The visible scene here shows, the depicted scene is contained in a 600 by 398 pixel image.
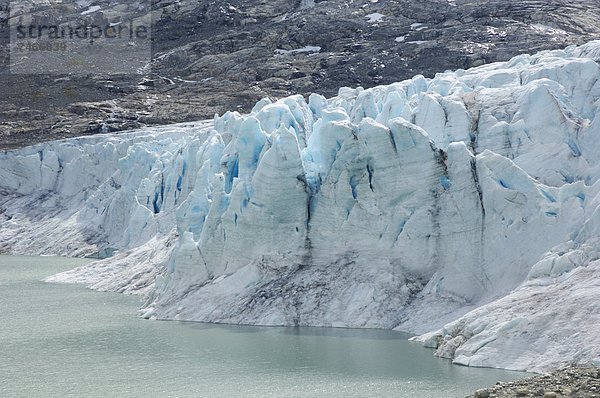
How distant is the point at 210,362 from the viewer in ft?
65.0

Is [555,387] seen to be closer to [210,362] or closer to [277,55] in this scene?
[210,362]

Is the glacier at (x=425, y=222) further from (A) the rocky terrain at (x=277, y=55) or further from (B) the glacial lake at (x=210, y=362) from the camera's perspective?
(A) the rocky terrain at (x=277, y=55)

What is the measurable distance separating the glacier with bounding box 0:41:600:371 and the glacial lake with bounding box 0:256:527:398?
0.77 meters

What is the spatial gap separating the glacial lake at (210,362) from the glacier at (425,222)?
773 millimetres

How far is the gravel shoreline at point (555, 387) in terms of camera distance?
13.8 m

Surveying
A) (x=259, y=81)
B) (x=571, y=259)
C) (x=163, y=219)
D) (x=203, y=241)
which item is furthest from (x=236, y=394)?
(x=259, y=81)

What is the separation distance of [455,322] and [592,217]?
11.4 ft

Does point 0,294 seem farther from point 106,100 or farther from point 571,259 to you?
point 106,100

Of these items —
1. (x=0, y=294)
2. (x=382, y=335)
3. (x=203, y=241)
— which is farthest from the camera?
(x=0, y=294)

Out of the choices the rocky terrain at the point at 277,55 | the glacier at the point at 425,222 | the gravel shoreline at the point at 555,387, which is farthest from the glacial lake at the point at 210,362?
the rocky terrain at the point at 277,55

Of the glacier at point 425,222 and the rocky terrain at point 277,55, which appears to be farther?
the rocky terrain at point 277,55

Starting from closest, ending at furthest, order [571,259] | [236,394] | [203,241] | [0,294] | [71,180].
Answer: [236,394], [571,259], [203,241], [0,294], [71,180]

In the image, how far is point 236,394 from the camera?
17.0 m

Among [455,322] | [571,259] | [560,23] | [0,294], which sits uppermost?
[560,23]
